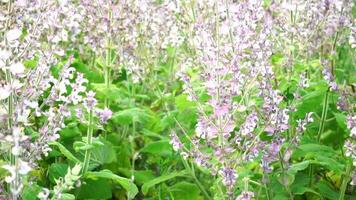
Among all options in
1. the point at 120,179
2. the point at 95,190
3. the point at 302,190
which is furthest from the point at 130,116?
the point at 302,190

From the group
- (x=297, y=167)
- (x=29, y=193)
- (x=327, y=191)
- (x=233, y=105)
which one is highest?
(x=233, y=105)

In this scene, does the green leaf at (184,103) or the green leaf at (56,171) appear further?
the green leaf at (184,103)

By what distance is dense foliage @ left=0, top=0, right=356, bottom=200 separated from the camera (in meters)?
2.99

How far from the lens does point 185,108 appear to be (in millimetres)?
4230

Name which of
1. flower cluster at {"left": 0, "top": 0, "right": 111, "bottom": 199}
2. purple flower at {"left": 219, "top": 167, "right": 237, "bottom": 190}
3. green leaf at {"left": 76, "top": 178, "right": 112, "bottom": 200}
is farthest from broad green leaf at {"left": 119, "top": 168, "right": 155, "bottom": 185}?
purple flower at {"left": 219, "top": 167, "right": 237, "bottom": 190}

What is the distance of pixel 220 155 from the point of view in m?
3.08

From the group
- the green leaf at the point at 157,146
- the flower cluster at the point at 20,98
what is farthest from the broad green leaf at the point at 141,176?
the flower cluster at the point at 20,98

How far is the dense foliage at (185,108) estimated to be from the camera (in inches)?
118

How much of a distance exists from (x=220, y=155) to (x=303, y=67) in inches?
52.9

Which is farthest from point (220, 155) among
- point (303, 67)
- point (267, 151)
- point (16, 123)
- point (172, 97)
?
point (172, 97)

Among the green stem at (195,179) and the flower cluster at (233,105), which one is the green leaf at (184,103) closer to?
the green stem at (195,179)

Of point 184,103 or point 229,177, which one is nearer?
point 229,177

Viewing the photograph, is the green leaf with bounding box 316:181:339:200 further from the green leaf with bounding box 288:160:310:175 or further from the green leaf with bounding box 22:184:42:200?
the green leaf with bounding box 22:184:42:200

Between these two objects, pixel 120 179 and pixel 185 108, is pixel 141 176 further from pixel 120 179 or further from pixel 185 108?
pixel 120 179
